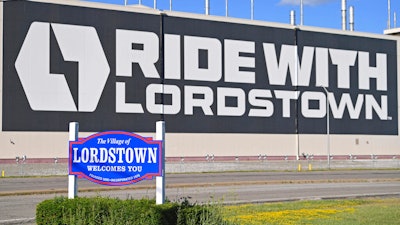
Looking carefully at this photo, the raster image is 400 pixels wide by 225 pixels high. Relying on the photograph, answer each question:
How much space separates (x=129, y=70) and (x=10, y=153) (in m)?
11.0

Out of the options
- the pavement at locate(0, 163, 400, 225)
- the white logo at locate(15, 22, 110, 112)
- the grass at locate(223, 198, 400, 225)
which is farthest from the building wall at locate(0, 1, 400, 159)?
the grass at locate(223, 198, 400, 225)

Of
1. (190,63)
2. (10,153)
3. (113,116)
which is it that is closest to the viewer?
(10,153)

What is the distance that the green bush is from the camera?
37.6 feet

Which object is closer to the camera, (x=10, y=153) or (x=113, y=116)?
(x=10, y=153)

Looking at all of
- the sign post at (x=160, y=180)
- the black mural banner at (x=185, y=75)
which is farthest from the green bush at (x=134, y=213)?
the black mural banner at (x=185, y=75)

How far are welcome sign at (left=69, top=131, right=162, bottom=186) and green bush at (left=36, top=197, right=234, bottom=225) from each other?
70cm

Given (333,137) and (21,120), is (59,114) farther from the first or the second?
(333,137)

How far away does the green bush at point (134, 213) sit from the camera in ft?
37.6

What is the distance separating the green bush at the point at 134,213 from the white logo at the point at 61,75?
36923mm

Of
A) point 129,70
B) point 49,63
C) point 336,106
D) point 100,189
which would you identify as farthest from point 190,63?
point 100,189

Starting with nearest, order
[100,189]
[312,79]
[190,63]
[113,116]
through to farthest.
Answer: [100,189], [113,116], [190,63], [312,79]

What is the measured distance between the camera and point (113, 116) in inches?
2015

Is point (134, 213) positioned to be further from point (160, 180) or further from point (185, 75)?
point (185, 75)

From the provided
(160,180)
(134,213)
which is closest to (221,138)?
(160,180)
